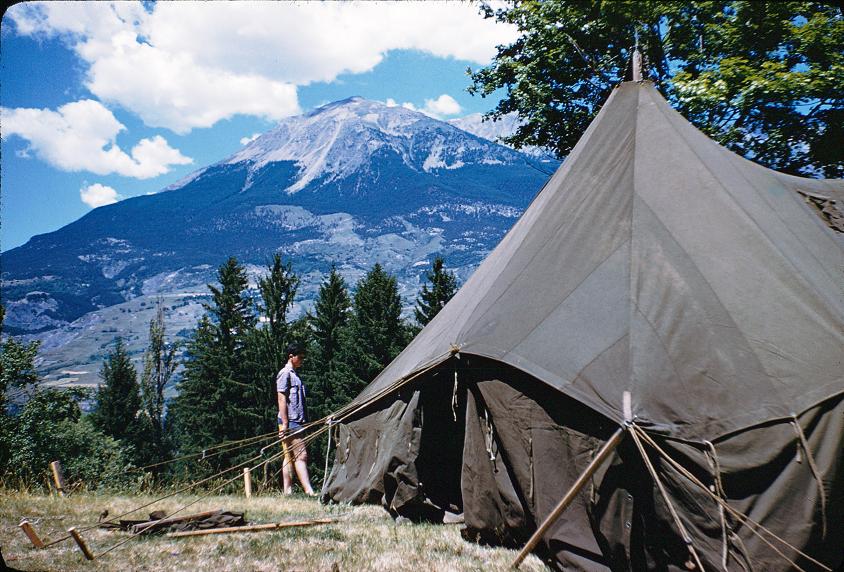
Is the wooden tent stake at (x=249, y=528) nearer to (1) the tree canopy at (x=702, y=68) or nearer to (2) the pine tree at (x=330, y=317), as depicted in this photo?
(1) the tree canopy at (x=702, y=68)

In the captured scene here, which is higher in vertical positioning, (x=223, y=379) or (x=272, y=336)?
(x=272, y=336)

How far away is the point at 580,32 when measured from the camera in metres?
13.2

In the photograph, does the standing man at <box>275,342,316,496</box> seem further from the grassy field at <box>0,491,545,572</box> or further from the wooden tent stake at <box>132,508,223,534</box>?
the wooden tent stake at <box>132,508,223,534</box>

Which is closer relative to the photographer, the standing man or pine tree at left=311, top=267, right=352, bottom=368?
the standing man

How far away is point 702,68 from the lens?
12906mm

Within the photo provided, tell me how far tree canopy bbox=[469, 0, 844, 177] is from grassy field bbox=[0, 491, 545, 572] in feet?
32.5

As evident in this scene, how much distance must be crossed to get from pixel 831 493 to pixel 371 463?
389cm

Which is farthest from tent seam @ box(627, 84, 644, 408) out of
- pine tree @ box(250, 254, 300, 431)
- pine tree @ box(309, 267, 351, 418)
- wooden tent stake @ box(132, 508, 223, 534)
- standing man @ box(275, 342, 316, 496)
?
pine tree @ box(250, 254, 300, 431)

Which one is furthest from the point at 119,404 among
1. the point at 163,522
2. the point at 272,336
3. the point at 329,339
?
the point at 163,522

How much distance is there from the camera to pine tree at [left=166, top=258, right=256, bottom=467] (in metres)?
37.9

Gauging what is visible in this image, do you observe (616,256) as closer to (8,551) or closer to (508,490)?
(508,490)

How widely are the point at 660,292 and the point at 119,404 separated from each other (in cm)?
5436

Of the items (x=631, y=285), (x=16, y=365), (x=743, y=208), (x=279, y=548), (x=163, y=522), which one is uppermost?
(x=743, y=208)

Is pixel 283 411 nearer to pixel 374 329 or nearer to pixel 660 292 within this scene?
pixel 660 292
